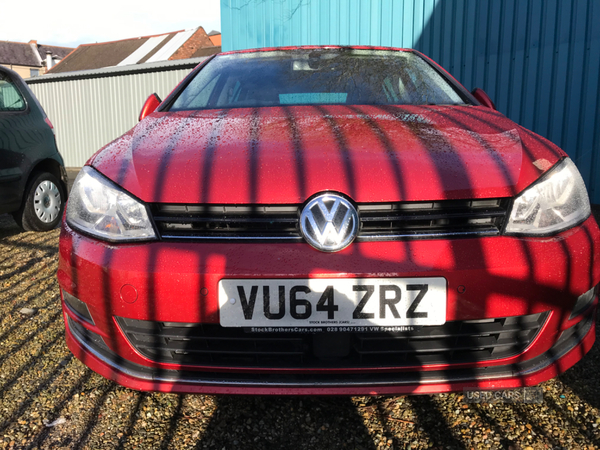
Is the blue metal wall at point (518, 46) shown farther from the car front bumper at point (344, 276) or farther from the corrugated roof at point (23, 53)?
the corrugated roof at point (23, 53)

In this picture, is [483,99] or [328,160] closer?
[328,160]

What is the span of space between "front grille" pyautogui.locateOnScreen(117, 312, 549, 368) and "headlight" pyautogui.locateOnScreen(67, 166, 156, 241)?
26cm

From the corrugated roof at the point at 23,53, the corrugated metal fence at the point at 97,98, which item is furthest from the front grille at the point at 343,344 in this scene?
the corrugated roof at the point at 23,53

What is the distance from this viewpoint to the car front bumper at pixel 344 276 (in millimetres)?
1274

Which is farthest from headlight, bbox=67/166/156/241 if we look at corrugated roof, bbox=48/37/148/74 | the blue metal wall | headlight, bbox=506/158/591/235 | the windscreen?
corrugated roof, bbox=48/37/148/74

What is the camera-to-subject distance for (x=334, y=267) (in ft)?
4.15

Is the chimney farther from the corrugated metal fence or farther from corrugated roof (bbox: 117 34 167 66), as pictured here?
the corrugated metal fence

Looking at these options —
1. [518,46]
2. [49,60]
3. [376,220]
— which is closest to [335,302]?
[376,220]

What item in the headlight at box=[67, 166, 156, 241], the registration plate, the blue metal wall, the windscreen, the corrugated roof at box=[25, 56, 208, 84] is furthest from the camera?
the corrugated roof at box=[25, 56, 208, 84]

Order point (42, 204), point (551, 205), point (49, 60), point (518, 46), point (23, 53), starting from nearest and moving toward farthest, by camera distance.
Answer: point (551, 205) < point (42, 204) < point (518, 46) < point (49, 60) < point (23, 53)

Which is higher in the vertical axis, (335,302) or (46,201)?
(335,302)

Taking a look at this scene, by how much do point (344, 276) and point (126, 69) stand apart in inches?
485

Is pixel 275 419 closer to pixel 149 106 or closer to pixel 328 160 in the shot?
pixel 328 160

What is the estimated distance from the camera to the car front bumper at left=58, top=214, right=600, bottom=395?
1.27m
